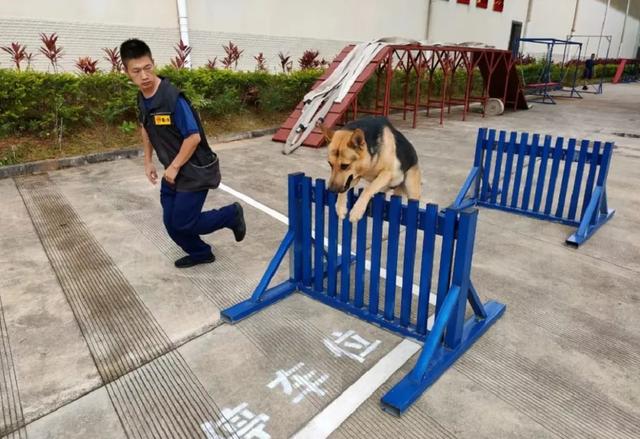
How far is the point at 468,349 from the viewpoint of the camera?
2.68 m

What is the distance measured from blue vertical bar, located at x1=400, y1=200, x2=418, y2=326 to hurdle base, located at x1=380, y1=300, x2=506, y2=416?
0.31m

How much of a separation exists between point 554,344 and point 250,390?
1.90 metres

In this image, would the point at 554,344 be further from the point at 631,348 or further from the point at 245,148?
the point at 245,148

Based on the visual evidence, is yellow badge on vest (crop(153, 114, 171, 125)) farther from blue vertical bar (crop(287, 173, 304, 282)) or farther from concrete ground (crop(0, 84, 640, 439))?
concrete ground (crop(0, 84, 640, 439))

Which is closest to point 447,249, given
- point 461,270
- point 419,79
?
point 461,270

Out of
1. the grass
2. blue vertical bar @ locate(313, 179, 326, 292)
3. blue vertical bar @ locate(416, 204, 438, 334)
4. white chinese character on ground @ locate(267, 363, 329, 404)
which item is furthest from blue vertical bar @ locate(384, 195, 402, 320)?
the grass

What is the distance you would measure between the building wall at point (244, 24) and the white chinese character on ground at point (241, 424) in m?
8.64

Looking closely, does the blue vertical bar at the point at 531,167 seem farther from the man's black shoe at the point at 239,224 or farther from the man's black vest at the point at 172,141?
the man's black vest at the point at 172,141

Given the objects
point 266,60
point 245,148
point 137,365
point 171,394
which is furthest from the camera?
point 266,60

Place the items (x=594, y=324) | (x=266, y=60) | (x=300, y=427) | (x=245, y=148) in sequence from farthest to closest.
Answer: (x=266, y=60) < (x=245, y=148) < (x=594, y=324) < (x=300, y=427)

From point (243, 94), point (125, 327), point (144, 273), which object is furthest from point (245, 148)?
point (125, 327)

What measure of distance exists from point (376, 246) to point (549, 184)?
9.66ft

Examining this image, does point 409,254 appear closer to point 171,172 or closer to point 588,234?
point 171,172

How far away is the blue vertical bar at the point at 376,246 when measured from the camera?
110 inches
